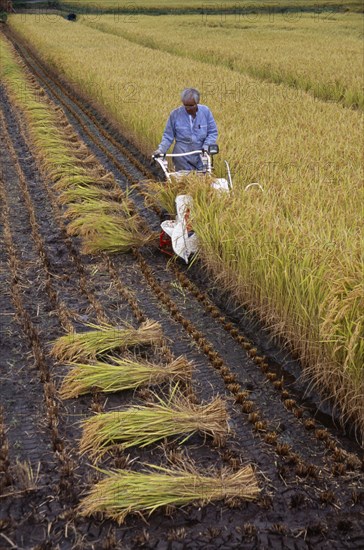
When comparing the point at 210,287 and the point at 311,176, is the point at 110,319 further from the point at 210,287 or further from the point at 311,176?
the point at 311,176

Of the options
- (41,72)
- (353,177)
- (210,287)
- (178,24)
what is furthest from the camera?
(178,24)

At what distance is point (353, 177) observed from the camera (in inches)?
221

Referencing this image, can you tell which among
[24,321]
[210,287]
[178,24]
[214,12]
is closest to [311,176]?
[210,287]

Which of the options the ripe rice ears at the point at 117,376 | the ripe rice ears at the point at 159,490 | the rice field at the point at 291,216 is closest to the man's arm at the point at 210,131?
the rice field at the point at 291,216

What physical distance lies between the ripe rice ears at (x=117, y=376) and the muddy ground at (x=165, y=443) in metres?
0.06

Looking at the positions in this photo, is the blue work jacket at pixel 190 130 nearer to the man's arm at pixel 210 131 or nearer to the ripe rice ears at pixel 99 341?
the man's arm at pixel 210 131

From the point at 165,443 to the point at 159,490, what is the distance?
14.9 inches

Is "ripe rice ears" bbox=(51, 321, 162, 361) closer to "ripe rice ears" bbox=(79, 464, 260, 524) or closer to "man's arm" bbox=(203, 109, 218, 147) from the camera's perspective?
"ripe rice ears" bbox=(79, 464, 260, 524)

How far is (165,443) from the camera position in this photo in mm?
2891

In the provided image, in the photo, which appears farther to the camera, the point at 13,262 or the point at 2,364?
the point at 13,262

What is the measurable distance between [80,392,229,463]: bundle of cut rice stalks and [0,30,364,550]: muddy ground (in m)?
0.06

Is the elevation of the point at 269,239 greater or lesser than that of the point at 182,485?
greater

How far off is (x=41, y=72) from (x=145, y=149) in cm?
843

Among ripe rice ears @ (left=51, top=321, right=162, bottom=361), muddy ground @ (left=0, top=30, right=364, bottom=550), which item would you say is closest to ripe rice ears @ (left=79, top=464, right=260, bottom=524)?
muddy ground @ (left=0, top=30, right=364, bottom=550)
